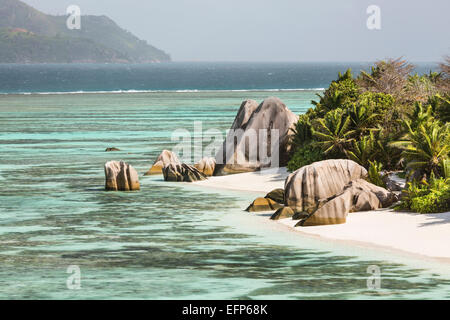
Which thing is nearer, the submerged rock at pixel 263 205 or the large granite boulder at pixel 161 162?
the submerged rock at pixel 263 205

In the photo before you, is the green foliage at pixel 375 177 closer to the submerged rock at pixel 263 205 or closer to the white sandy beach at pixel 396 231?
the white sandy beach at pixel 396 231

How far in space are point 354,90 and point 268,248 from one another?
14886 millimetres

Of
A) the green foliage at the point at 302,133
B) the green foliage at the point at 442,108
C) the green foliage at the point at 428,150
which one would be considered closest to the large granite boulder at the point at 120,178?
the green foliage at the point at 302,133

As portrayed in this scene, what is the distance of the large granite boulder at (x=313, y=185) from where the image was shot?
23234mm

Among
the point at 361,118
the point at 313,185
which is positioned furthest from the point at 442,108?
the point at 313,185

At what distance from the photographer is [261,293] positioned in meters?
14.7

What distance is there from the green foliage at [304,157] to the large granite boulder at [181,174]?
10.6ft

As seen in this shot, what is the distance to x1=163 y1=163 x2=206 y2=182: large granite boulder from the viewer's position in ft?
99.6

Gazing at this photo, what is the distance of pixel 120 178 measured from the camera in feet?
92.3

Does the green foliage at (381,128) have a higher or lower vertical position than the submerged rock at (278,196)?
higher

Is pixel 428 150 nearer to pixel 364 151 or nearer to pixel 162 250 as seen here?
pixel 364 151

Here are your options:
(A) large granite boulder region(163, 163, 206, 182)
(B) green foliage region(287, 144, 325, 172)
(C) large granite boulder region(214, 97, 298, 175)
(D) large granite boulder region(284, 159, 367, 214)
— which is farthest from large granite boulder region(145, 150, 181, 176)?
(D) large granite boulder region(284, 159, 367, 214)

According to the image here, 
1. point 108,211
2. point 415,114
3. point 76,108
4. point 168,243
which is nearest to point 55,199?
point 108,211

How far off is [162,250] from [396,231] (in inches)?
213
